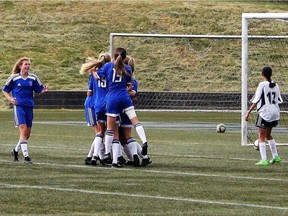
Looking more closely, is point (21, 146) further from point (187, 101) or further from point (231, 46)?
point (231, 46)

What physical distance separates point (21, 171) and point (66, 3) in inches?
1658

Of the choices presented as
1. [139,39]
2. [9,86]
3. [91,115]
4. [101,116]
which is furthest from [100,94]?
[139,39]

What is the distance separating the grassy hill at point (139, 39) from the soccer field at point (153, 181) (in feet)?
60.1

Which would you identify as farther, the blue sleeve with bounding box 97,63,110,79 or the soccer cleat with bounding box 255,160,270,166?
the soccer cleat with bounding box 255,160,270,166

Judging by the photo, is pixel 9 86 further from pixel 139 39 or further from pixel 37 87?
pixel 139 39

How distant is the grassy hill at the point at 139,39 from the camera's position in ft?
151

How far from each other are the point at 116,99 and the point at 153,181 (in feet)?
8.78

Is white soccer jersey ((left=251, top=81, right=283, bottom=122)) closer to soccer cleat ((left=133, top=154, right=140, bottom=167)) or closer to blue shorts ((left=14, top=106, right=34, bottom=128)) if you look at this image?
soccer cleat ((left=133, top=154, right=140, bottom=167))

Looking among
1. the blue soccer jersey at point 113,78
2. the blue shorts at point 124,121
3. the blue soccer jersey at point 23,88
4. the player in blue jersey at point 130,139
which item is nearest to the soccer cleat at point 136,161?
the player in blue jersey at point 130,139

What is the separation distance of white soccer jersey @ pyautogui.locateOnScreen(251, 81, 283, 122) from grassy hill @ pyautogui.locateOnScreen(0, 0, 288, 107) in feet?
76.8

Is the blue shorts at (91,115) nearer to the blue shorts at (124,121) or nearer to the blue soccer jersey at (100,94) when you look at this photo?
the blue soccer jersey at (100,94)

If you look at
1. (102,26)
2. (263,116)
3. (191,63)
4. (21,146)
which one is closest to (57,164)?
(21,146)

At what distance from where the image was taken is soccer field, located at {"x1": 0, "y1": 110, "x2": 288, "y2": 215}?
13.4 m

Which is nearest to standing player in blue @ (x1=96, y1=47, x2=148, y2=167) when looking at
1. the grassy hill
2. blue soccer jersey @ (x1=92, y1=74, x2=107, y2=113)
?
blue soccer jersey @ (x1=92, y1=74, x2=107, y2=113)
